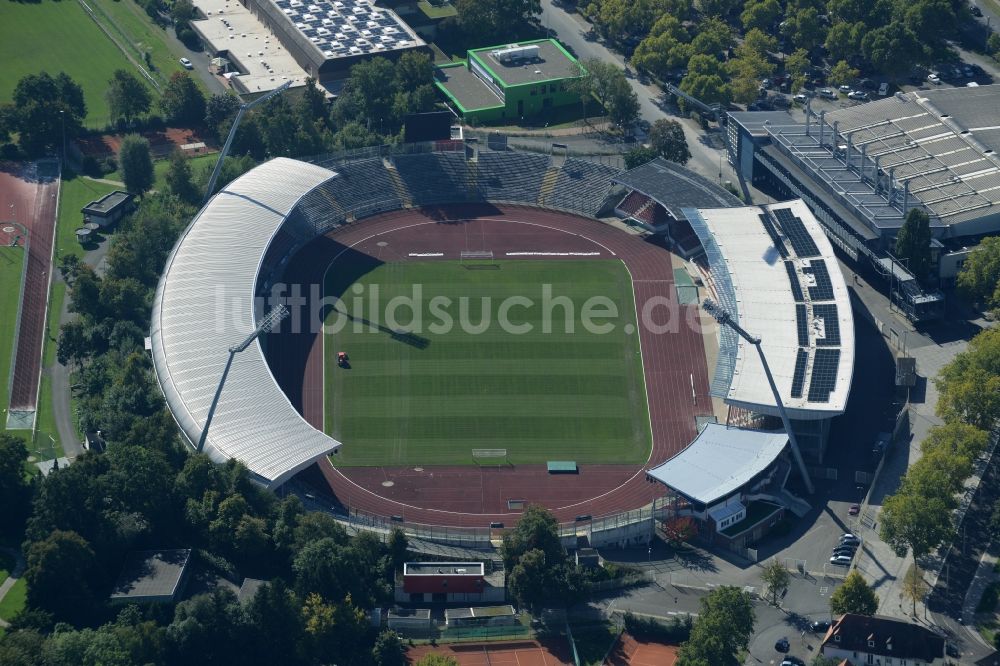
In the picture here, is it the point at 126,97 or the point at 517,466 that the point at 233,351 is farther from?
the point at 126,97

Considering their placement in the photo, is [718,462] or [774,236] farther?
[774,236]

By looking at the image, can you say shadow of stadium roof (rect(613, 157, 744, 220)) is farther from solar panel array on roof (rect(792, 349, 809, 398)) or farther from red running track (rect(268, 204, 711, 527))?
solar panel array on roof (rect(792, 349, 809, 398))

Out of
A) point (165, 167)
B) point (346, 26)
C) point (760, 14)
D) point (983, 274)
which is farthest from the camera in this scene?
point (760, 14)

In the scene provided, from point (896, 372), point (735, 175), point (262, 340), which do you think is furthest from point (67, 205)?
point (896, 372)

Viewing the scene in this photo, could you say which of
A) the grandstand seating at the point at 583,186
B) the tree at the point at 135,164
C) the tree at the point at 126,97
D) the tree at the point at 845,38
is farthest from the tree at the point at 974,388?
the tree at the point at 126,97

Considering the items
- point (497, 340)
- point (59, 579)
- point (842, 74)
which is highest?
point (842, 74)

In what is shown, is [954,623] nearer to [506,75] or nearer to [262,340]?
[262,340]

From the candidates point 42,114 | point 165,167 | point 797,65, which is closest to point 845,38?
point 797,65
